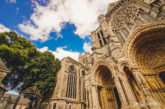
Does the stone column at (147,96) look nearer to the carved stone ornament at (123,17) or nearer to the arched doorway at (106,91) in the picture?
the arched doorway at (106,91)

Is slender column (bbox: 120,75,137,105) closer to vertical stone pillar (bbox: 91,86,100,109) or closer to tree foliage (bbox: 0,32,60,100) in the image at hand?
vertical stone pillar (bbox: 91,86,100,109)

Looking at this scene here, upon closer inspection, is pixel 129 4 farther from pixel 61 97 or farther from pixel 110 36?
pixel 61 97

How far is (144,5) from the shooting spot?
9992 mm

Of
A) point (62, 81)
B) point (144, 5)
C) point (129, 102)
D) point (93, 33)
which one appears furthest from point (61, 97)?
point (144, 5)

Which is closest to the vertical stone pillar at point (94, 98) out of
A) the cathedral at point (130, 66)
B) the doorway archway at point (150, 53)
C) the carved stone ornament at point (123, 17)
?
the cathedral at point (130, 66)

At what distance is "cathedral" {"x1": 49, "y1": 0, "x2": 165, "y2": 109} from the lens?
6.16m

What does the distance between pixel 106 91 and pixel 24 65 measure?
41.7 ft

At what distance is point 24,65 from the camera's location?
12.1 m

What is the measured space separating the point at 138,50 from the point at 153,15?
407 centimetres

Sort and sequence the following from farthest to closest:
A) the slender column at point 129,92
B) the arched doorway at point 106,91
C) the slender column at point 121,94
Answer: the arched doorway at point 106,91
the slender column at point 121,94
the slender column at point 129,92

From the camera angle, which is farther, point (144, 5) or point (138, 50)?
point (144, 5)

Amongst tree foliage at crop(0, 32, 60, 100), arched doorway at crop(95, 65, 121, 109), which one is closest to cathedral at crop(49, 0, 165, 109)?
arched doorway at crop(95, 65, 121, 109)

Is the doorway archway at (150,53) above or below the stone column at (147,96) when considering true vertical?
above

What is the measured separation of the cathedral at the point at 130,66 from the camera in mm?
6164
